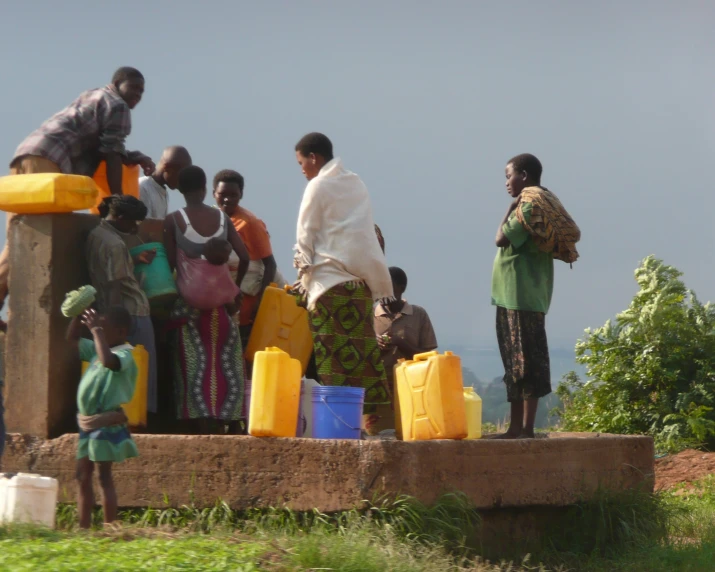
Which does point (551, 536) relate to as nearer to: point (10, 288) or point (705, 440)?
point (10, 288)

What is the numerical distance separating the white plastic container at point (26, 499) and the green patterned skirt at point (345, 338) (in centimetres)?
187

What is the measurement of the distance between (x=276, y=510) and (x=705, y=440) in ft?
22.0

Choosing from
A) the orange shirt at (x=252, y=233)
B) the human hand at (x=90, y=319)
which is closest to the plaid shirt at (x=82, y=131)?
the orange shirt at (x=252, y=233)

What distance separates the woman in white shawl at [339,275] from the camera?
6.83 metres

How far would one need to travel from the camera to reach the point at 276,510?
599 centimetres

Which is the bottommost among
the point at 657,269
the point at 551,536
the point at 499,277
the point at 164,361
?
the point at 551,536

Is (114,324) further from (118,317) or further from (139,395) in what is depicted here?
(139,395)

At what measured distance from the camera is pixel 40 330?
658cm

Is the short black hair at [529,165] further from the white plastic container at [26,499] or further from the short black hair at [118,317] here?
the white plastic container at [26,499]

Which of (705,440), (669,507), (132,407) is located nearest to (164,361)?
(132,407)

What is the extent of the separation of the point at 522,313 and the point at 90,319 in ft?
8.66

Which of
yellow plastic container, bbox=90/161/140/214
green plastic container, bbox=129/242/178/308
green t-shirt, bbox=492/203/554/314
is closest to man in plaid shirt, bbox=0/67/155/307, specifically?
yellow plastic container, bbox=90/161/140/214

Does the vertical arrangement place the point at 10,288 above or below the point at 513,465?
above

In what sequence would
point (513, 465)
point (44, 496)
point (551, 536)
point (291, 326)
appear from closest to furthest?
1. point (44, 496)
2. point (513, 465)
3. point (551, 536)
4. point (291, 326)
